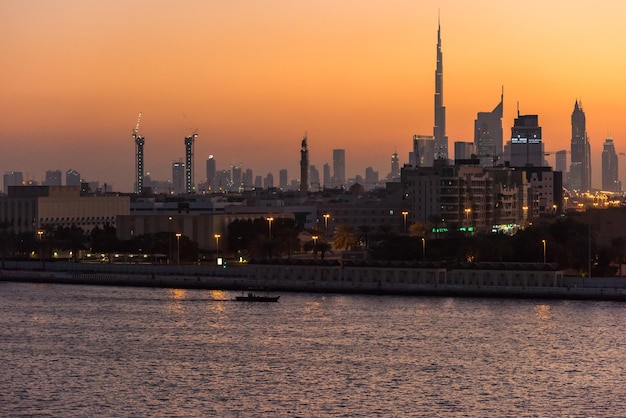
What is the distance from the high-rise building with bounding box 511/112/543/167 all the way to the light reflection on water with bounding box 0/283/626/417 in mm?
126680

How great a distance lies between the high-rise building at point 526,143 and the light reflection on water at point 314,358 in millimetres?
126680

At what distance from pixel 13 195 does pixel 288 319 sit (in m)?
54.2

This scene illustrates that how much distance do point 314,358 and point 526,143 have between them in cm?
14452

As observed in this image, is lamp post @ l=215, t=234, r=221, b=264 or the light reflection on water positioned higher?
lamp post @ l=215, t=234, r=221, b=264

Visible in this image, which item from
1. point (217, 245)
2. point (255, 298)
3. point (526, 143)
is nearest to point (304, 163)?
→ point (526, 143)

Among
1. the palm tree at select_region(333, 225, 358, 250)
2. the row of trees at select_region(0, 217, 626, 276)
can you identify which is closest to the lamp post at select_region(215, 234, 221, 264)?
the row of trees at select_region(0, 217, 626, 276)

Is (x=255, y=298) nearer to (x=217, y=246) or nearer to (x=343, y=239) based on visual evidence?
(x=343, y=239)

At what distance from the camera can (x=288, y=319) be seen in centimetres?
4806

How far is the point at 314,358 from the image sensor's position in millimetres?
38906

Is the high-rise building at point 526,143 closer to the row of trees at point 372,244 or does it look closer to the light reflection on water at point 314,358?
the row of trees at point 372,244

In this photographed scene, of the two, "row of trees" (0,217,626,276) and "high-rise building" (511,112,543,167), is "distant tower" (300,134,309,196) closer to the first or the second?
"high-rise building" (511,112,543,167)

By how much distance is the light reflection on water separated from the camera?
107 ft

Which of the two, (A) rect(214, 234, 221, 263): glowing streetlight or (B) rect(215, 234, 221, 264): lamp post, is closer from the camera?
(B) rect(215, 234, 221, 264): lamp post

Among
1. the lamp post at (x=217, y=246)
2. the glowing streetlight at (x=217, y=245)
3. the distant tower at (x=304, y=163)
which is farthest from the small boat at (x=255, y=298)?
the distant tower at (x=304, y=163)
